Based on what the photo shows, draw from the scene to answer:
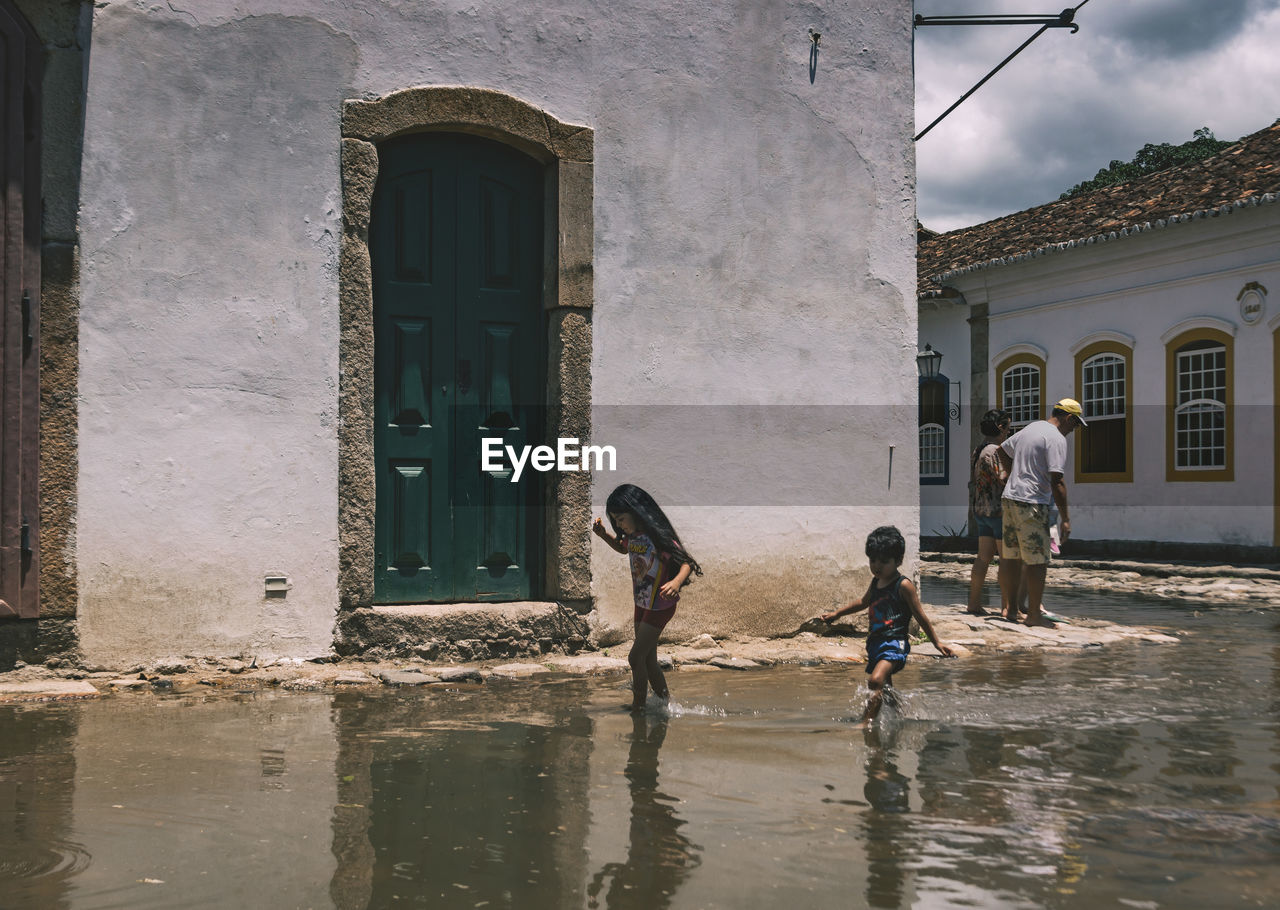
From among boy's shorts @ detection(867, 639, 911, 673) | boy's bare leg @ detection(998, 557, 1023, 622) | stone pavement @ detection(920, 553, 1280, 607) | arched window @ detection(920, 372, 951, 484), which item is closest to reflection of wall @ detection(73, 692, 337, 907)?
boy's shorts @ detection(867, 639, 911, 673)

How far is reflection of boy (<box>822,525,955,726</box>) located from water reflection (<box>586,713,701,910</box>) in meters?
1.57

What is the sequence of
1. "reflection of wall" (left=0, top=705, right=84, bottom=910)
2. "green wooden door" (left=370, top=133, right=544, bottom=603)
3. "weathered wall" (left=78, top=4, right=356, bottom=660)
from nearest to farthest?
"reflection of wall" (left=0, top=705, right=84, bottom=910)
"weathered wall" (left=78, top=4, right=356, bottom=660)
"green wooden door" (left=370, top=133, right=544, bottom=603)

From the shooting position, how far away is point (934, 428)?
23297 millimetres

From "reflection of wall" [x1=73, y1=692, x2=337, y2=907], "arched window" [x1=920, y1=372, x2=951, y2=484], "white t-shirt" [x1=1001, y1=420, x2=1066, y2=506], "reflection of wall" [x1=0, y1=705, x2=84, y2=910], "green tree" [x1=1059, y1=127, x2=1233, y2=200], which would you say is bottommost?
"reflection of wall" [x1=73, y1=692, x2=337, y2=907]

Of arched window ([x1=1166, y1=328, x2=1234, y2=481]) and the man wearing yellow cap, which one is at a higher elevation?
arched window ([x1=1166, y1=328, x2=1234, y2=481])

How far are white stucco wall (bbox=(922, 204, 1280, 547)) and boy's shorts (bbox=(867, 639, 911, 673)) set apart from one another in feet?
40.6

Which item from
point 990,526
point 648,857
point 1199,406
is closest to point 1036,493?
point 990,526

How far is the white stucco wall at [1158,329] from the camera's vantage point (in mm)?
16438

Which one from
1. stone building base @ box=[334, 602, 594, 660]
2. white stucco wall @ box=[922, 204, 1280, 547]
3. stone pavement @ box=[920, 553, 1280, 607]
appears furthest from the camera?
white stucco wall @ box=[922, 204, 1280, 547]

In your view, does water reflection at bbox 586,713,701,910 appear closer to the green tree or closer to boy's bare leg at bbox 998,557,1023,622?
boy's bare leg at bbox 998,557,1023,622

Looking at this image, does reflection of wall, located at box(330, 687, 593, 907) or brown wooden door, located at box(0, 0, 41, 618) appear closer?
reflection of wall, located at box(330, 687, 593, 907)

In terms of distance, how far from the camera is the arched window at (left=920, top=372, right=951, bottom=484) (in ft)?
75.1

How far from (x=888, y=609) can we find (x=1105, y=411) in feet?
47.7

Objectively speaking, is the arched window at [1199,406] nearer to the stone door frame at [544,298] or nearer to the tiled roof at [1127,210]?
the tiled roof at [1127,210]
